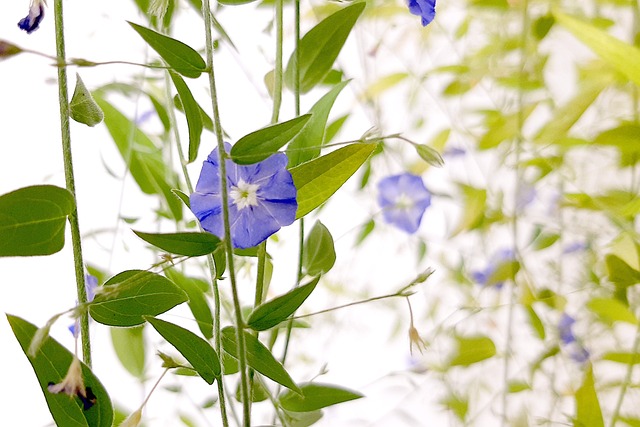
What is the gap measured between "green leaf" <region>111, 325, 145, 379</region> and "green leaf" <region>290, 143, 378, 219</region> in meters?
0.24

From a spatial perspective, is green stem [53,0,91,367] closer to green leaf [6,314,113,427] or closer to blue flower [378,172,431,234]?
green leaf [6,314,113,427]

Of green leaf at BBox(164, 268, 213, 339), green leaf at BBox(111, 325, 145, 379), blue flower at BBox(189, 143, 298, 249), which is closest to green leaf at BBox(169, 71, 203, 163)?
blue flower at BBox(189, 143, 298, 249)

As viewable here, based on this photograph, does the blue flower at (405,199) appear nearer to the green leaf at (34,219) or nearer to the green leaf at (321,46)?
the green leaf at (321,46)

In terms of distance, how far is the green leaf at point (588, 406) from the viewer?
0.49m

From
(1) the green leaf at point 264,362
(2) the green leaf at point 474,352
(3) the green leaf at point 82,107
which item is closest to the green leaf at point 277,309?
(1) the green leaf at point 264,362

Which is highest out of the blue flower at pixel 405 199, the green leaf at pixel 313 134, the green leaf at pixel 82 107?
the green leaf at pixel 82 107

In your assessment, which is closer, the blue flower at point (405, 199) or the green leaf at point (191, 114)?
the green leaf at point (191, 114)

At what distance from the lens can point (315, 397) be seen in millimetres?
417

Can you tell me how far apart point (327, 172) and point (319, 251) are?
9 cm

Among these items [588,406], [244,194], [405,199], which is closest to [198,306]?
[244,194]

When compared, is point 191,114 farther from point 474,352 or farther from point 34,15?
point 474,352

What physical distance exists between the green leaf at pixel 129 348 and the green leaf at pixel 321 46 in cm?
24

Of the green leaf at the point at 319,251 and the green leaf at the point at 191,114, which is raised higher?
the green leaf at the point at 191,114

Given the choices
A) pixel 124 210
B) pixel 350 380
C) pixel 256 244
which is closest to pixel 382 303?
pixel 350 380
